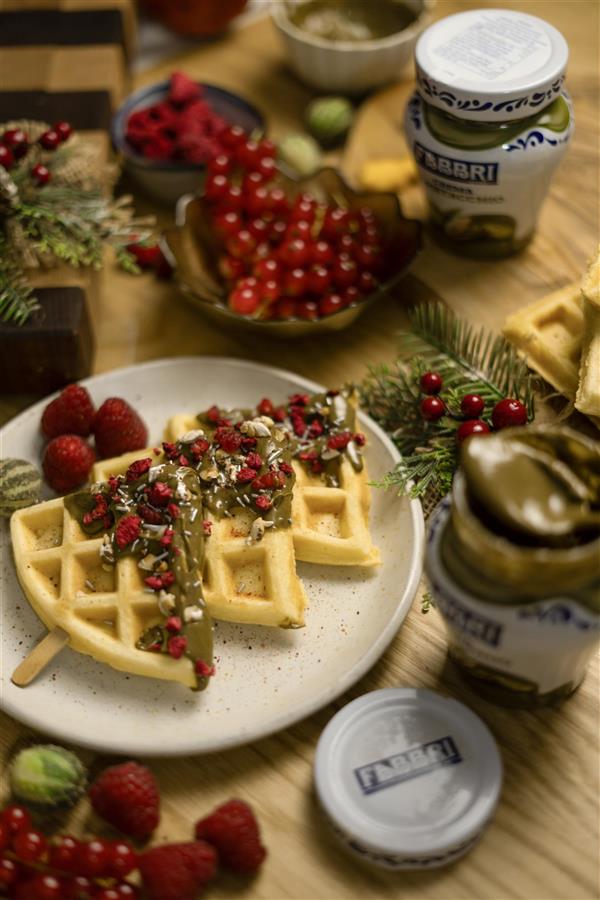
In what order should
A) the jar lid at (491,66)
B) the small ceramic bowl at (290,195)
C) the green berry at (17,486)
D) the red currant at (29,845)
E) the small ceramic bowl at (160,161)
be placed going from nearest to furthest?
the red currant at (29,845) → the green berry at (17,486) → the jar lid at (491,66) → the small ceramic bowl at (290,195) → the small ceramic bowl at (160,161)

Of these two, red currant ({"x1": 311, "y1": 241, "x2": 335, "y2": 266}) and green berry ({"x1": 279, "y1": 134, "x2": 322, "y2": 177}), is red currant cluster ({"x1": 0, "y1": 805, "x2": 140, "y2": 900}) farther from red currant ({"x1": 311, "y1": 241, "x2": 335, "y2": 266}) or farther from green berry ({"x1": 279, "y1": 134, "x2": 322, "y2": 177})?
green berry ({"x1": 279, "y1": 134, "x2": 322, "y2": 177})

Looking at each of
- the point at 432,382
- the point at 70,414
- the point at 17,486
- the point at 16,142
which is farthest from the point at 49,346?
the point at 432,382

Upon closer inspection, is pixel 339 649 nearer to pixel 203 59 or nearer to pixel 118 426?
pixel 118 426

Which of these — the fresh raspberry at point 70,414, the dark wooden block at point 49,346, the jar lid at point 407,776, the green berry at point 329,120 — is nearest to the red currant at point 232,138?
the green berry at point 329,120

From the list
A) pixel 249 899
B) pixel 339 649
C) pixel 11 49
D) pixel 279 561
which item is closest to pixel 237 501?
pixel 279 561

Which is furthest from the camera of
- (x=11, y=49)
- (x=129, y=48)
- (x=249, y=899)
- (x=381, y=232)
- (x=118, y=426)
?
(x=129, y=48)

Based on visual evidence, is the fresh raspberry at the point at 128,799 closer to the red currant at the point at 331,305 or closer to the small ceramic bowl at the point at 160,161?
the red currant at the point at 331,305

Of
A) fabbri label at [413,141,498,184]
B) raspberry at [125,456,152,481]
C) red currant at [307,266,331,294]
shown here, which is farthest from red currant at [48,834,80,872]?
fabbri label at [413,141,498,184]
